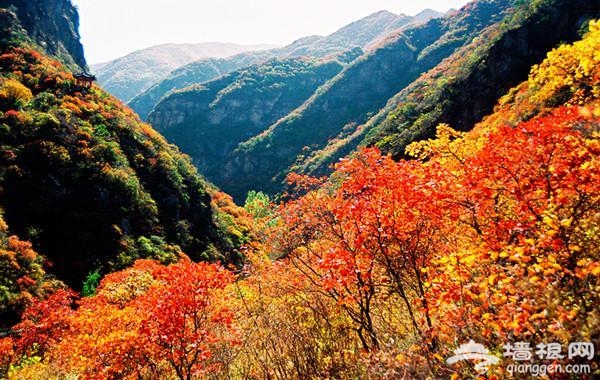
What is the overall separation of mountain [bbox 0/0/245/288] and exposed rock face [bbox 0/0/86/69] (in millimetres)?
18069

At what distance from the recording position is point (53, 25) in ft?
316

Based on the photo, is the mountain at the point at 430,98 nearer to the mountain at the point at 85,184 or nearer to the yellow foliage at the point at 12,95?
the mountain at the point at 85,184

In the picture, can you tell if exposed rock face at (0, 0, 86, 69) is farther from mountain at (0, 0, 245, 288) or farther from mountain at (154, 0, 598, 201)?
mountain at (154, 0, 598, 201)

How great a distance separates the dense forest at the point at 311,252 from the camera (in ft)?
19.3

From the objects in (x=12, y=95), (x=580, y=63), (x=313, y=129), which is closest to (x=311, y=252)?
(x=580, y=63)

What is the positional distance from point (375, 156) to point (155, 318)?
8.94 m

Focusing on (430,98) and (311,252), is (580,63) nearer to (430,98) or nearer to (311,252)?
(311,252)

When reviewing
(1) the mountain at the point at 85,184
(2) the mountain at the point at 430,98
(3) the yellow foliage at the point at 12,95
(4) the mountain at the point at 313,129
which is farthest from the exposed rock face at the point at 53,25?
(4) the mountain at the point at 313,129

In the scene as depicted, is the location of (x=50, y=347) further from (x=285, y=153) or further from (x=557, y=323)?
(x=285, y=153)

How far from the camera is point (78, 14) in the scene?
120125 millimetres

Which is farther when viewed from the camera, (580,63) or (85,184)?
(85,184)

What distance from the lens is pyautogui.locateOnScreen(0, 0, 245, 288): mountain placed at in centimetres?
4000

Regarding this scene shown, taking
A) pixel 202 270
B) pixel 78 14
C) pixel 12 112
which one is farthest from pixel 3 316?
pixel 78 14

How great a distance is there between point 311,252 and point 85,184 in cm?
4095
